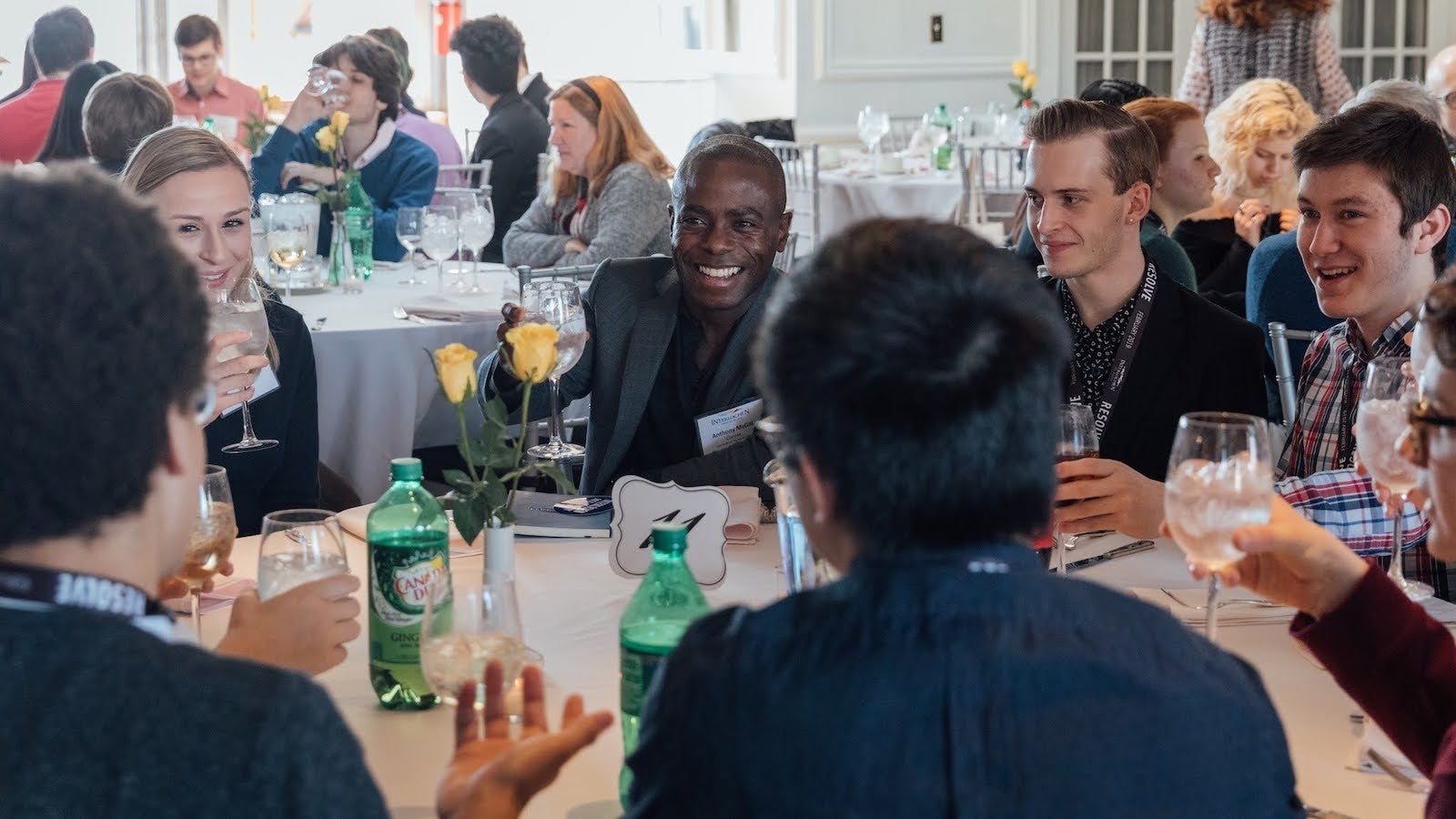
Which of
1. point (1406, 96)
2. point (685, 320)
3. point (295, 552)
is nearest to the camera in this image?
point (295, 552)

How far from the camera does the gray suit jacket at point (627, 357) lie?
259 cm

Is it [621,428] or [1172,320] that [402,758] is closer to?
[621,428]

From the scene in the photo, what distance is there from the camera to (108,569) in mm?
952

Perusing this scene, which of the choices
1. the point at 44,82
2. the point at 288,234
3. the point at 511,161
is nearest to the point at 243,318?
the point at 288,234

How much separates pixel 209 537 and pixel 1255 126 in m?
3.74

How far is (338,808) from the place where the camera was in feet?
2.96

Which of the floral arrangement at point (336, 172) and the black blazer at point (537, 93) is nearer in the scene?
the floral arrangement at point (336, 172)

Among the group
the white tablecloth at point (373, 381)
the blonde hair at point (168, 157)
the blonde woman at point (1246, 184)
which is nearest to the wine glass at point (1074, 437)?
the blonde hair at point (168, 157)

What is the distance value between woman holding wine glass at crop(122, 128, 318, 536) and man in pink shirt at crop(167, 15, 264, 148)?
4.74 m

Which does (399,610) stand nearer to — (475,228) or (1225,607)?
(1225,607)

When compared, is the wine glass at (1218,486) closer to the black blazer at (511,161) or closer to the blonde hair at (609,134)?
the blonde hair at (609,134)

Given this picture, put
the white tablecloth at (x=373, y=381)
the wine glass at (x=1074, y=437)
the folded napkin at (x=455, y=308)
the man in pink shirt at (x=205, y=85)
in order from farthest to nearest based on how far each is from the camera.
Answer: the man in pink shirt at (x=205, y=85)
the folded napkin at (x=455, y=308)
the white tablecloth at (x=373, y=381)
the wine glass at (x=1074, y=437)

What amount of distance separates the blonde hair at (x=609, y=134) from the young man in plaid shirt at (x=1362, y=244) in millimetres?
2774

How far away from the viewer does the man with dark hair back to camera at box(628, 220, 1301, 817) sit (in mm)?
878
